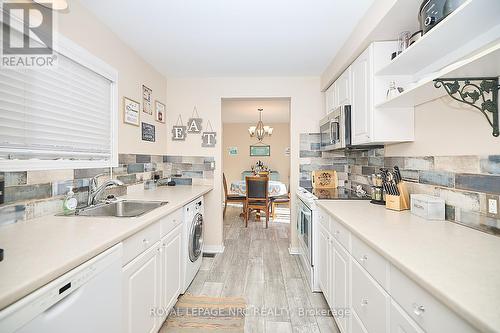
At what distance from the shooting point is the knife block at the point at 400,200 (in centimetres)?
170

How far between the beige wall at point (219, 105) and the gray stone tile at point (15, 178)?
201 cm

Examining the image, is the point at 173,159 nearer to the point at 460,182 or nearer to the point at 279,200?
the point at 279,200

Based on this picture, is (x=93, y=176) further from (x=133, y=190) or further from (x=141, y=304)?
(x=141, y=304)

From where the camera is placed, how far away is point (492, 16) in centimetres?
100

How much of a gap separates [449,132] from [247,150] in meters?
6.31

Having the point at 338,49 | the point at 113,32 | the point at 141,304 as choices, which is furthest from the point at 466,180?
the point at 113,32

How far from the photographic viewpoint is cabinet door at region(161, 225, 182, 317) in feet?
5.62

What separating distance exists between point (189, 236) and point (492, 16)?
2467 mm

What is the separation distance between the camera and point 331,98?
2883 millimetres

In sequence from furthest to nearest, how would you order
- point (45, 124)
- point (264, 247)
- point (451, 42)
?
point (264, 247)
point (45, 124)
point (451, 42)

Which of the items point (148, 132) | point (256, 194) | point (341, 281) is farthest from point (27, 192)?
point (256, 194)

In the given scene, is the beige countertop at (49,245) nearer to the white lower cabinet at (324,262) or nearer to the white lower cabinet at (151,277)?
the white lower cabinet at (151,277)

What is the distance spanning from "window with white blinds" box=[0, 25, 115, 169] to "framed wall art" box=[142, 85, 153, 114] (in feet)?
1.81

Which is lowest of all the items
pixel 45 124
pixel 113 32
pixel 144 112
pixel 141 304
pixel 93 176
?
pixel 141 304
